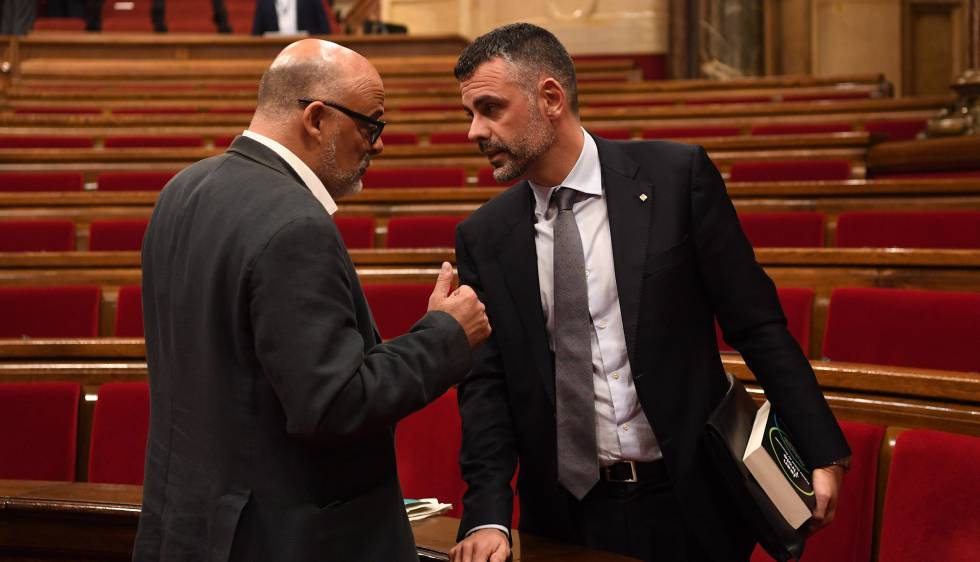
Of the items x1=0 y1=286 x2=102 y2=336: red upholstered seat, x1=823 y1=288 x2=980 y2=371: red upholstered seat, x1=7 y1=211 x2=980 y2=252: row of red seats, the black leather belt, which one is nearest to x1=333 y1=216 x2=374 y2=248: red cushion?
x1=7 y1=211 x2=980 y2=252: row of red seats

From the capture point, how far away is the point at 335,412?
0.51 metres

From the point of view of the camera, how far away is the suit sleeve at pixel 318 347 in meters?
0.51

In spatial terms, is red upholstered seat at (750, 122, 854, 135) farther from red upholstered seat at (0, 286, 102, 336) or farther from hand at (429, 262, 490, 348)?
hand at (429, 262, 490, 348)

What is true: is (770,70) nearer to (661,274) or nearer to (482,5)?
(482,5)

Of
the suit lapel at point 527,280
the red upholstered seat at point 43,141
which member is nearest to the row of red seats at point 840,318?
the suit lapel at point 527,280

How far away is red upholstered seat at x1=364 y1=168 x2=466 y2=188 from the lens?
7.18 feet

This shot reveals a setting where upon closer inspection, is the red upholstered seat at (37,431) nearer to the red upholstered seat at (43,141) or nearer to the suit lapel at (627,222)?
the suit lapel at (627,222)

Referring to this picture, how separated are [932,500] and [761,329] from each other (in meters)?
0.18

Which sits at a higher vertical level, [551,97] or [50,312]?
[551,97]

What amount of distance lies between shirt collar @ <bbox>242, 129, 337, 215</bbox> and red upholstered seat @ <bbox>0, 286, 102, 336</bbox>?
2.91ft

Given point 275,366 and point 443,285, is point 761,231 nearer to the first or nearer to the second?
point 443,285

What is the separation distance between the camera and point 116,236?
1.76 metres

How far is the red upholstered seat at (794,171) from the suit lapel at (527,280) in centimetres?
142

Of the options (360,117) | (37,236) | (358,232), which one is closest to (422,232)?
(358,232)
